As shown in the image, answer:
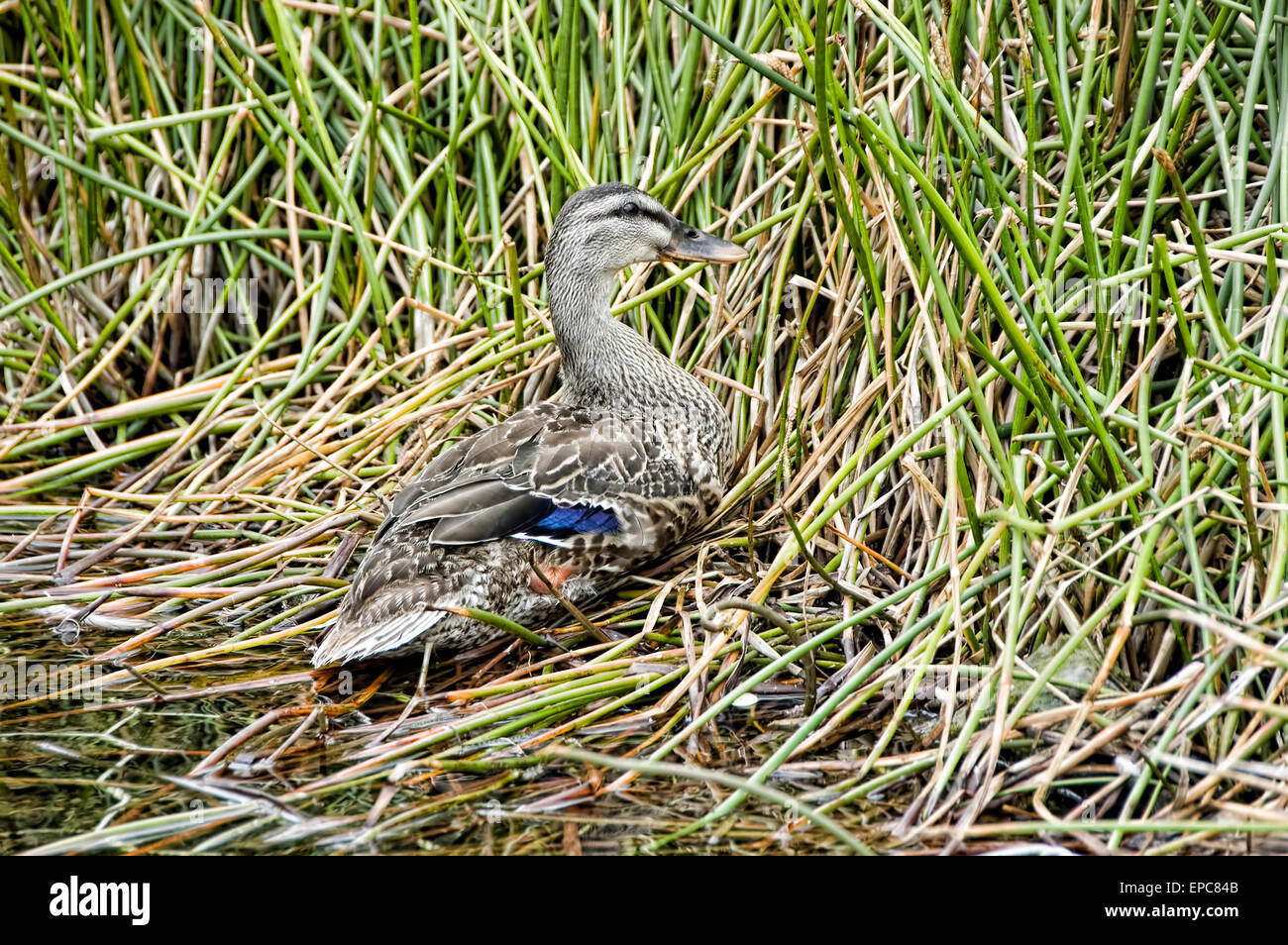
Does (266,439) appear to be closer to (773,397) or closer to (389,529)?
(389,529)

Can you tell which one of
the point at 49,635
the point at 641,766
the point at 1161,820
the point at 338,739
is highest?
the point at 49,635

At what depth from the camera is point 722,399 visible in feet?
14.1

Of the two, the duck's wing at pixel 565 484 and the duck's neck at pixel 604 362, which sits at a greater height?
the duck's neck at pixel 604 362

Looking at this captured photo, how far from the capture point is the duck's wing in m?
3.53

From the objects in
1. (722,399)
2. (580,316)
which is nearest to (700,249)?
(580,316)

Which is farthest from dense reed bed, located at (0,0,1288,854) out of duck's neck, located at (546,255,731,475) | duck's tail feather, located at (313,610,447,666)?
duck's neck, located at (546,255,731,475)

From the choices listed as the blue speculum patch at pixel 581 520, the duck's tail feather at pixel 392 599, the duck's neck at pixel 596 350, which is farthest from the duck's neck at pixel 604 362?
the duck's tail feather at pixel 392 599

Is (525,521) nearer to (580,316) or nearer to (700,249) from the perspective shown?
(580,316)

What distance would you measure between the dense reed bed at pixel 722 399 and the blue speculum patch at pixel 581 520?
0.79 ft

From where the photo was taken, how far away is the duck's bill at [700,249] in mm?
3898

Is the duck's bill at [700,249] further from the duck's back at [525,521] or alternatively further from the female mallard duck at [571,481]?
the duck's back at [525,521]

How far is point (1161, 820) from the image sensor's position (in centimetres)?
237

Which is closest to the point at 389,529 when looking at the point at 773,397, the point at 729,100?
the point at 773,397
